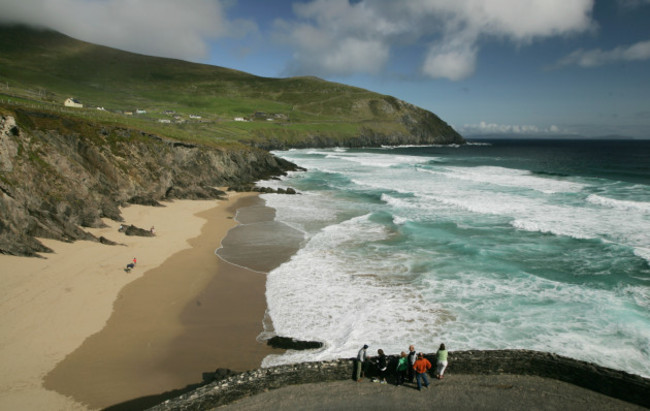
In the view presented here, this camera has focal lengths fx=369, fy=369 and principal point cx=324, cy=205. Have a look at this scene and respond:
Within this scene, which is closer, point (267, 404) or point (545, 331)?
point (267, 404)

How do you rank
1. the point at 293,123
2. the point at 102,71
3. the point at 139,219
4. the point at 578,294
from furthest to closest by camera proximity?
1. the point at 102,71
2. the point at 293,123
3. the point at 139,219
4. the point at 578,294

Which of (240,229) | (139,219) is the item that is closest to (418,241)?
(240,229)

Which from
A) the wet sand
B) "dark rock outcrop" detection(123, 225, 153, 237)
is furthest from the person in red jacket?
"dark rock outcrop" detection(123, 225, 153, 237)

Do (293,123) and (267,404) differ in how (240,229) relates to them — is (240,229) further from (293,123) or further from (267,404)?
(293,123)

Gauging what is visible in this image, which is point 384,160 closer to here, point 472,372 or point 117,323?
point 117,323

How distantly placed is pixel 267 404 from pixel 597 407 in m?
8.09

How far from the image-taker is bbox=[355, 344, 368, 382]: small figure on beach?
9883 mm

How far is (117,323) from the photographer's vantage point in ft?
48.5

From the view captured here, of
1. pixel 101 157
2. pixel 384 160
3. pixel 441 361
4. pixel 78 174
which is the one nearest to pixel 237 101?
pixel 384 160

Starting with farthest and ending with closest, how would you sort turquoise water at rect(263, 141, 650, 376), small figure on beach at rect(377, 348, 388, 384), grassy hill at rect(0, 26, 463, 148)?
grassy hill at rect(0, 26, 463, 148)
turquoise water at rect(263, 141, 650, 376)
small figure on beach at rect(377, 348, 388, 384)

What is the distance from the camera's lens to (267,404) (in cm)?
921

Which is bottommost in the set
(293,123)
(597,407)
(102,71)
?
(597,407)

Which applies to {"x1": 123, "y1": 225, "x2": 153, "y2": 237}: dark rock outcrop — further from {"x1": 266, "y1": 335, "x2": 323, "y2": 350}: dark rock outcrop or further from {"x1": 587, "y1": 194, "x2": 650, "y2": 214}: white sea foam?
{"x1": 587, "y1": 194, "x2": 650, "y2": 214}: white sea foam

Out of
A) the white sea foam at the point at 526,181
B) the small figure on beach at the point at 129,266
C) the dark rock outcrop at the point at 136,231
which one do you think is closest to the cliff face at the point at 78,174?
the dark rock outcrop at the point at 136,231
